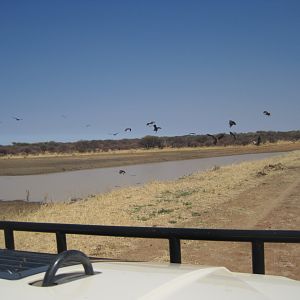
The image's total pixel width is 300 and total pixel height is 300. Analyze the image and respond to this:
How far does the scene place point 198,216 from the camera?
1372cm

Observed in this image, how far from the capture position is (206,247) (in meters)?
9.75

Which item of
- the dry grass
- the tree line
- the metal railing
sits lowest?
the dry grass

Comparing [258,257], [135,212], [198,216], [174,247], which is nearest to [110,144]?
[135,212]

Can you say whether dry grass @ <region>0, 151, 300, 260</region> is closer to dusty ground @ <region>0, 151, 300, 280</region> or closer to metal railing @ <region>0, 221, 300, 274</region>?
dusty ground @ <region>0, 151, 300, 280</region>

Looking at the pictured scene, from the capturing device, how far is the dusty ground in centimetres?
904

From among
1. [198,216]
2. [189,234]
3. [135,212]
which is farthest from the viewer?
[135,212]

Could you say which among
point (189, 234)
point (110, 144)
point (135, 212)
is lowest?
point (135, 212)

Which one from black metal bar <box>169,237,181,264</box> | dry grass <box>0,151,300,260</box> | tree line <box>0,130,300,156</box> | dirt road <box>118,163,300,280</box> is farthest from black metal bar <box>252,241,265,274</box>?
tree line <box>0,130,300,156</box>

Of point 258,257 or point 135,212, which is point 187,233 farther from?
point 135,212

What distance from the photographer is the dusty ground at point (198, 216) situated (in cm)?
904

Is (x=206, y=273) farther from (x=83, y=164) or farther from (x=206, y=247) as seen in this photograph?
(x=83, y=164)

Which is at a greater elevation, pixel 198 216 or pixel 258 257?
pixel 258 257

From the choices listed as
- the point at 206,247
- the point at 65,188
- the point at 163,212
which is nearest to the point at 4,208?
the point at 65,188

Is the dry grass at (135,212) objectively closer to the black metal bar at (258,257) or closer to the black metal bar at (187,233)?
the black metal bar at (187,233)
